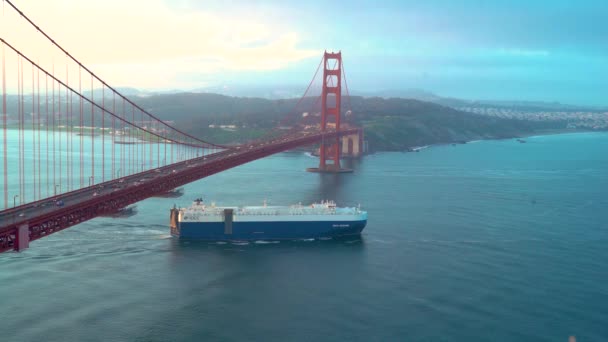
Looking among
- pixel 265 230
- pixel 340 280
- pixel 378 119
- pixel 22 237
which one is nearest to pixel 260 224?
pixel 265 230

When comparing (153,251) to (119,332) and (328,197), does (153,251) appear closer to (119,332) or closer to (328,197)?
(119,332)

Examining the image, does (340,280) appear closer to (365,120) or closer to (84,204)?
(84,204)

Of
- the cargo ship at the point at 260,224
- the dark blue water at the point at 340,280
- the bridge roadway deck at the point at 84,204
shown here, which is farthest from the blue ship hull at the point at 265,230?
the bridge roadway deck at the point at 84,204

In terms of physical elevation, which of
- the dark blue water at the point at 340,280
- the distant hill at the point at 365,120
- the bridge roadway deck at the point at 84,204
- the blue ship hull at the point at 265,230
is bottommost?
the dark blue water at the point at 340,280

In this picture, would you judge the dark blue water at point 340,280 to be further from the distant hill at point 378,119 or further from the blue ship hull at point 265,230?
the distant hill at point 378,119

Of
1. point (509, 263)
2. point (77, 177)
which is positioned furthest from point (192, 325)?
point (77, 177)

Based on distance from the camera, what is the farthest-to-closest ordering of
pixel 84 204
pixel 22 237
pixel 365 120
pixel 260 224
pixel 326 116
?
pixel 365 120 < pixel 326 116 < pixel 260 224 < pixel 84 204 < pixel 22 237
